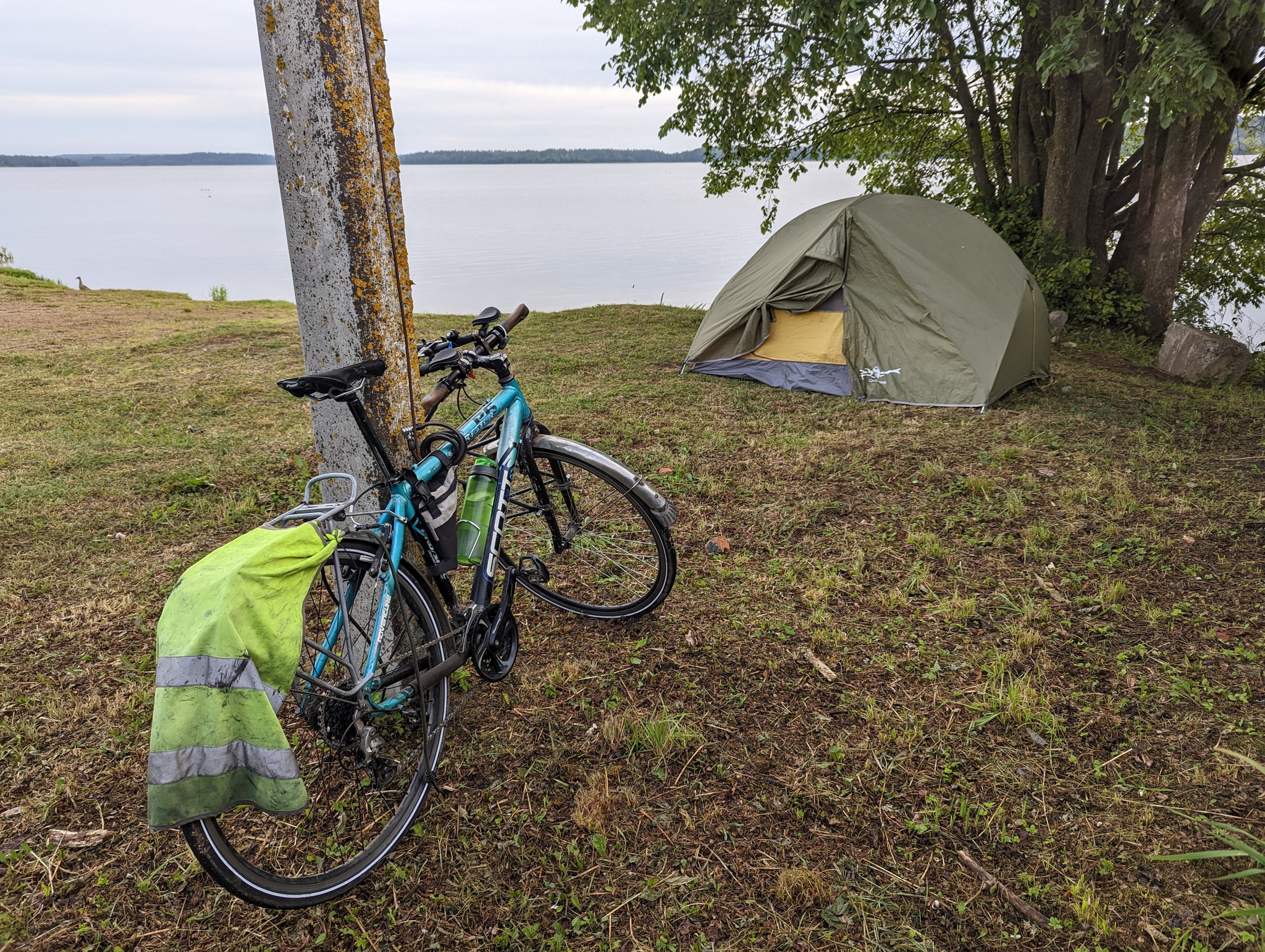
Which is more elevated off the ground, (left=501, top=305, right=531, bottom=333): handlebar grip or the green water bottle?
(left=501, top=305, right=531, bottom=333): handlebar grip

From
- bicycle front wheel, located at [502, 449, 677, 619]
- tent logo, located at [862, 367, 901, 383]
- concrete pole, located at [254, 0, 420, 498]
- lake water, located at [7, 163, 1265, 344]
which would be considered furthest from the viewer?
lake water, located at [7, 163, 1265, 344]

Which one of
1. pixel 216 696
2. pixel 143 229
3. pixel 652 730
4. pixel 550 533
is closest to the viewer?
pixel 216 696

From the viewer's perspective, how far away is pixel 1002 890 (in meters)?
2.03

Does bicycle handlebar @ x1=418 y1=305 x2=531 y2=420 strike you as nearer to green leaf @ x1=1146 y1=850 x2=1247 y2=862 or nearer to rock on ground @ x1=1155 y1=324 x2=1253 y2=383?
green leaf @ x1=1146 y1=850 x2=1247 y2=862

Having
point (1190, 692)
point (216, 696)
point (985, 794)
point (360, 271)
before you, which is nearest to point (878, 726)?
point (985, 794)

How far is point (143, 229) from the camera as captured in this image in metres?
38.7

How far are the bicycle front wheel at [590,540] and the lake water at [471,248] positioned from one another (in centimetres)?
1242

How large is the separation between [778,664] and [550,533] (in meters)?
1.09

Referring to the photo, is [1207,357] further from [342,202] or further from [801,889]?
[342,202]

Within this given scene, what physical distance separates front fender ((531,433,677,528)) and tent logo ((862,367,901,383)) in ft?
14.1

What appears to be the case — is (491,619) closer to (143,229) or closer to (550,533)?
(550,533)

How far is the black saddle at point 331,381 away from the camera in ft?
6.48

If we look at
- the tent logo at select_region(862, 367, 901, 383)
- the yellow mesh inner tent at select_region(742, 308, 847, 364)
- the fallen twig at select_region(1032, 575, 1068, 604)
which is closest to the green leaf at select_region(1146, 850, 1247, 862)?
the fallen twig at select_region(1032, 575, 1068, 604)

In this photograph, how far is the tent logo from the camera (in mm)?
6691
